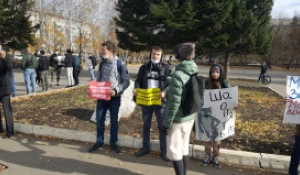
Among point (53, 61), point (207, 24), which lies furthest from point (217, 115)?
point (207, 24)

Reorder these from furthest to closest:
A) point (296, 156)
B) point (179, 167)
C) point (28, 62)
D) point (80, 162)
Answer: point (28, 62) → point (80, 162) → point (296, 156) → point (179, 167)

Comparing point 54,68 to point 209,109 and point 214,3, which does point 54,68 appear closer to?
point 214,3

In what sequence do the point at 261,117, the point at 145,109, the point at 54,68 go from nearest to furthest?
the point at 145,109 < the point at 261,117 < the point at 54,68

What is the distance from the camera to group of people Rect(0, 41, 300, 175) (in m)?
3.34

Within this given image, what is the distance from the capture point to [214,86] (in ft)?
15.3

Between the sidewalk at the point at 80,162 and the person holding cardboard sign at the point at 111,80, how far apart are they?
340 millimetres

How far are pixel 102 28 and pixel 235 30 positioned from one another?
35.1 m

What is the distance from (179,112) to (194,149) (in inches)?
68.0

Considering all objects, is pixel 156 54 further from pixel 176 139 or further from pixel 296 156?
pixel 296 156

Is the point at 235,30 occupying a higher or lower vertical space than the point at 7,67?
higher

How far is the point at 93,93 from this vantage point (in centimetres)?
485

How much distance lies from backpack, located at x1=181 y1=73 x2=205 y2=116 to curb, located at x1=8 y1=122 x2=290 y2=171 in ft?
5.69

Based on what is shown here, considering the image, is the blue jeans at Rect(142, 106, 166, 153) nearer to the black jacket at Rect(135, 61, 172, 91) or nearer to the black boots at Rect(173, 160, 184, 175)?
the black jacket at Rect(135, 61, 172, 91)

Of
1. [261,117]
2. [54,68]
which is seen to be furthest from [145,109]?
[54,68]
